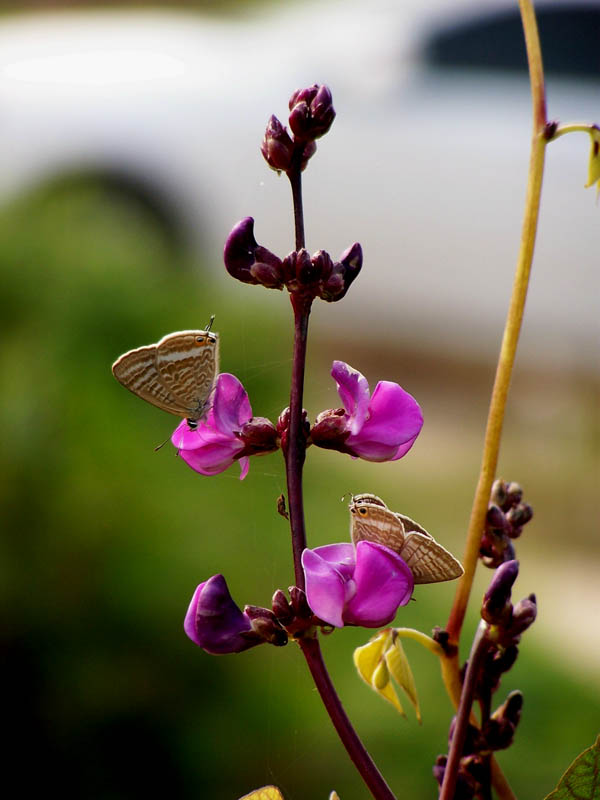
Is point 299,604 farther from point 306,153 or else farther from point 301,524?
point 306,153

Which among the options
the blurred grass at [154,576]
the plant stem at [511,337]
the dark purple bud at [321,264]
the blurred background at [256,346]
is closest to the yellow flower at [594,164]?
the plant stem at [511,337]

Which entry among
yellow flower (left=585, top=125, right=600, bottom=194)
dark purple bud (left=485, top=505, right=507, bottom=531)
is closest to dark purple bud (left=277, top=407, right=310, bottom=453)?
dark purple bud (left=485, top=505, right=507, bottom=531)

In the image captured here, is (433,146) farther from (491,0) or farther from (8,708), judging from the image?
(8,708)

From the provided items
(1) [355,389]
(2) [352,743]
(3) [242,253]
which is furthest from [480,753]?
(3) [242,253]

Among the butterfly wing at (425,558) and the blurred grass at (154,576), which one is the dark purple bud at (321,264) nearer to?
the butterfly wing at (425,558)

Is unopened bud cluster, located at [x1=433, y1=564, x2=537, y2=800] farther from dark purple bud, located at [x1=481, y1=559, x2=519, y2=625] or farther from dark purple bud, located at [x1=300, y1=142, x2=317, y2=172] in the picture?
dark purple bud, located at [x1=300, y1=142, x2=317, y2=172]

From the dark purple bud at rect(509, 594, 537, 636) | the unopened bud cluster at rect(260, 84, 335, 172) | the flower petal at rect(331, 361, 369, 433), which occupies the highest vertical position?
the unopened bud cluster at rect(260, 84, 335, 172)
